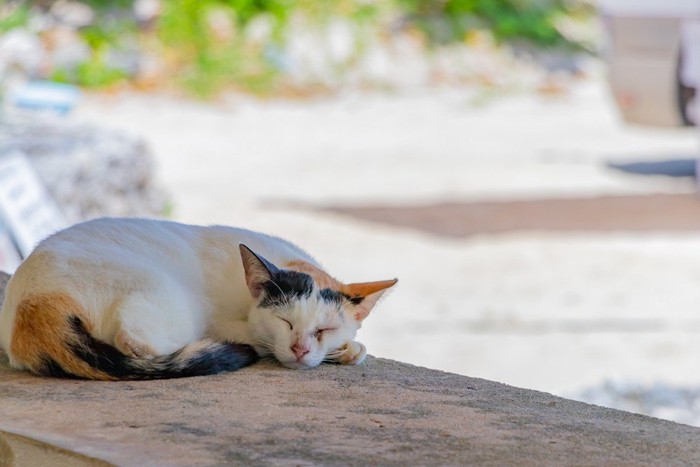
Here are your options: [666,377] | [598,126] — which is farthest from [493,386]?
[598,126]

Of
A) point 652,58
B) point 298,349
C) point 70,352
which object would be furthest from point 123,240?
point 652,58

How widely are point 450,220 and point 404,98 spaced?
4.72 meters

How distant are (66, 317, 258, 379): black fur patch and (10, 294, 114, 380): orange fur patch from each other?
14 mm

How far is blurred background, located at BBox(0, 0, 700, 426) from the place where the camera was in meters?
5.74

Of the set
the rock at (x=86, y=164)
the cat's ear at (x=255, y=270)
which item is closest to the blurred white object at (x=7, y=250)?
the rock at (x=86, y=164)

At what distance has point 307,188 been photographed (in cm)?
881

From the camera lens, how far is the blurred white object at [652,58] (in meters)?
8.77

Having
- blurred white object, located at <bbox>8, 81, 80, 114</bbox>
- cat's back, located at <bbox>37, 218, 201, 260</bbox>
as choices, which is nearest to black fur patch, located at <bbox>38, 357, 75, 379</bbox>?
cat's back, located at <bbox>37, 218, 201, 260</bbox>

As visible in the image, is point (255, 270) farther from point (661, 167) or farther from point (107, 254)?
point (661, 167)

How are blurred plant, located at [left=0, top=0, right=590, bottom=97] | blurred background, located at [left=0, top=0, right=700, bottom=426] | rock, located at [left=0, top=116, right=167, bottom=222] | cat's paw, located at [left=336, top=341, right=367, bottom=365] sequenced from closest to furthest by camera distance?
cat's paw, located at [left=336, top=341, right=367, bottom=365] < blurred background, located at [left=0, top=0, right=700, bottom=426] < rock, located at [left=0, top=116, right=167, bottom=222] < blurred plant, located at [left=0, top=0, right=590, bottom=97]

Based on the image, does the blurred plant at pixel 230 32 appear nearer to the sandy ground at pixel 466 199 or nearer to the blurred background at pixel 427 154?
the blurred background at pixel 427 154

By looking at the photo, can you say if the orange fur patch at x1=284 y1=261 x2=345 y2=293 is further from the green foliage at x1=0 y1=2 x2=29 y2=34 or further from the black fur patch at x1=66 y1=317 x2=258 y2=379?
the green foliage at x1=0 y1=2 x2=29 y2=34

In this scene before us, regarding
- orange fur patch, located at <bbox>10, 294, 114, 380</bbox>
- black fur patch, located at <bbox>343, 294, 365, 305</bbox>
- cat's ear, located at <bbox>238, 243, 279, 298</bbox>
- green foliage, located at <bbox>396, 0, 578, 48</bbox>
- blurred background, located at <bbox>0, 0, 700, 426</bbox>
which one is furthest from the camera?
green foliage, located at <bbox>396, 0, 578, 48</bbox>

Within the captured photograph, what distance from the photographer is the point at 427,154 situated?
10047mm
